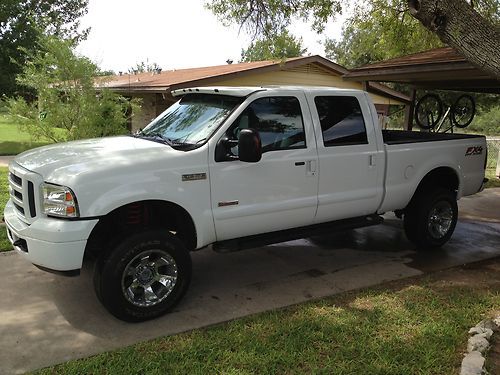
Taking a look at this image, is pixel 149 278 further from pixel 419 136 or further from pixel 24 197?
pixel 419 136

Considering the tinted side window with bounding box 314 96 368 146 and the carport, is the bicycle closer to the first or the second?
the carport

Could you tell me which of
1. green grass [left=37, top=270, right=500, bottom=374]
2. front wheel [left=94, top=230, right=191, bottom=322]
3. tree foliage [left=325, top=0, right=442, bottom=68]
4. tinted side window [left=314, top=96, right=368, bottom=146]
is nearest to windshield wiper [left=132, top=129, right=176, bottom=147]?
front wheel [left=94, top=230, right=191, bottom=322]

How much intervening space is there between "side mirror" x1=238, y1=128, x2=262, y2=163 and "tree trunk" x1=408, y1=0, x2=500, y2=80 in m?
2.13

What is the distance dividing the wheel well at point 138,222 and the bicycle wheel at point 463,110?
33.0 ft

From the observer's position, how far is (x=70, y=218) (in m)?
3.83

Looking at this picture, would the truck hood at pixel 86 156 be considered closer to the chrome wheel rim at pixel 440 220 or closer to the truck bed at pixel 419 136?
the truck bed at pixel 419 136

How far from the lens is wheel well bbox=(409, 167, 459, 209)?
6445mm

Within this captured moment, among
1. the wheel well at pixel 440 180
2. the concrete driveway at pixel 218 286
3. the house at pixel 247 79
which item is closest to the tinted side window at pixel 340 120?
the wheel well at pixel 440 180

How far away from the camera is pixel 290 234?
16.8 feet

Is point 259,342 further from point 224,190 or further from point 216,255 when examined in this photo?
point 216,255

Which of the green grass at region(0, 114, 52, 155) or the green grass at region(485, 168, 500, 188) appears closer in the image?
the green grass at region(485, 168, 500, 188)

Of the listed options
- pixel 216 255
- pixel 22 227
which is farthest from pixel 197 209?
pixel 216 255

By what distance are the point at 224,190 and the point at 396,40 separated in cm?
988

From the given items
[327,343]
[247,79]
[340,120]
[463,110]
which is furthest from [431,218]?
[247,79]
